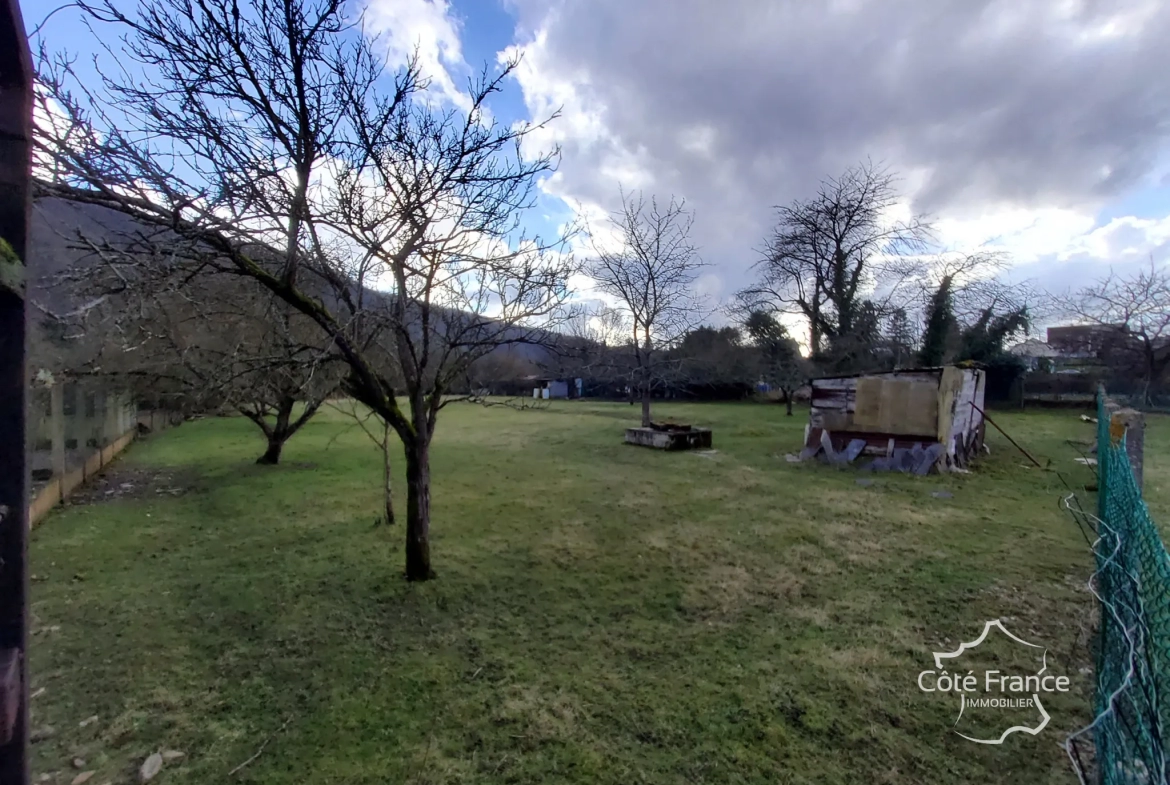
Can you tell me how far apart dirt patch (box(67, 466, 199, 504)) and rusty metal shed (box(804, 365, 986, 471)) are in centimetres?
1134

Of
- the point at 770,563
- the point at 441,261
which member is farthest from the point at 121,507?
the point at 770,563

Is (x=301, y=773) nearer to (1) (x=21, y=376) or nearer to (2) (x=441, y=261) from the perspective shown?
(1) (x=21, y=376)

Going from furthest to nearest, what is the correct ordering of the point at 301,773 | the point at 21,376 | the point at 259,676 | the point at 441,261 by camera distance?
the point at 441,261, the point at 259,676, the point at 301,773, the point at 21,376

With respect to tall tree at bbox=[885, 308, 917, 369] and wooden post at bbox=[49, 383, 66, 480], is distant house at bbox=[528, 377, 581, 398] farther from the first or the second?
wooden post at bbox=[49, 383, 66, 480]

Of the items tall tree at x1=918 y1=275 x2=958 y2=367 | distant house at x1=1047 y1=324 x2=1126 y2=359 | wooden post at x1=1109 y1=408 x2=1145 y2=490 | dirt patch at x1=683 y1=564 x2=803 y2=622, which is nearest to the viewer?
dirt patch at x1=683 y1=564 x2=803 y2=622

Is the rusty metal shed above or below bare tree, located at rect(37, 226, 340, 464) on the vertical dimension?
below

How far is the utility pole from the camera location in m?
0.88

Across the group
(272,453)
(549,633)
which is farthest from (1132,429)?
(272,453)

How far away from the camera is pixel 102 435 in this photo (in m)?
10.5

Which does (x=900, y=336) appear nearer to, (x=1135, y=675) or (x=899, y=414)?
(x=899, y=414)

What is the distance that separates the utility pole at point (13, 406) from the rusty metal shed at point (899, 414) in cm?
1132

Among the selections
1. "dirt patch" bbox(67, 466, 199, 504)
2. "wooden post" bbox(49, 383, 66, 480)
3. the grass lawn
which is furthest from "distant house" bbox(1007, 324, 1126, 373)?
"wooden post" bbox(49, 383, 66, 480)

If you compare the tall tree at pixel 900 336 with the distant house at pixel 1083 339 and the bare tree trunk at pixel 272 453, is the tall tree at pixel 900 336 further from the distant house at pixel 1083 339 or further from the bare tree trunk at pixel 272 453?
the bare tree trunk at pixel 272 453

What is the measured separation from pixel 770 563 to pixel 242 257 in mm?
4928
